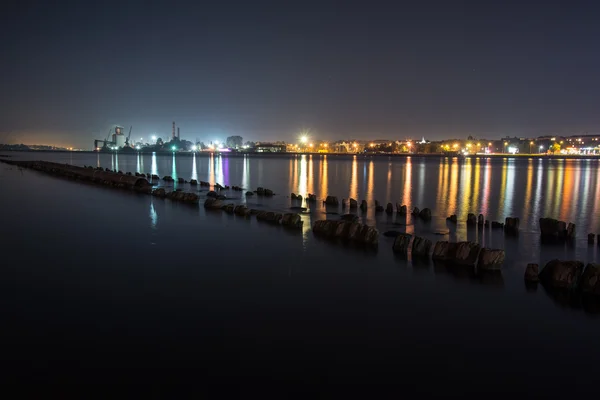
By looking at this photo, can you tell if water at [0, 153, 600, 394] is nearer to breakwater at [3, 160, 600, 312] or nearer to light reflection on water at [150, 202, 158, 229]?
breakwater at [3, 160, 600, 312]

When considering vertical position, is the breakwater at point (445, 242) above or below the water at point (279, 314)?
above

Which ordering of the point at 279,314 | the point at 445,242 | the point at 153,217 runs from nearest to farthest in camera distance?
the point at 279,314
the point at 445,242
the point at 153,217

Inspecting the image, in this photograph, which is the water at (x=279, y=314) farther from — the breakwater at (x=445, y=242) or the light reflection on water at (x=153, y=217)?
the light reflection on water at (x=153, y=217)

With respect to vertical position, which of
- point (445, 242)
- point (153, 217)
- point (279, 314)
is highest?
point (445, 242)

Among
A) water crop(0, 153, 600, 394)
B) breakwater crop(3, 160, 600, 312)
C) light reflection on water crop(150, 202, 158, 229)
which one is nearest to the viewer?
water crop(0, 153, 600, 394)

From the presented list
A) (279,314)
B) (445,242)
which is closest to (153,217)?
(279,314)

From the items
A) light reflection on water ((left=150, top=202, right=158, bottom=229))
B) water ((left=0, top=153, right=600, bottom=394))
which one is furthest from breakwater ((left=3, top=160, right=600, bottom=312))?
light reflection on water ((left=150, top=202, right=158, bottom=229))

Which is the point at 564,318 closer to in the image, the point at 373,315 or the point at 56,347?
the point at 373,315

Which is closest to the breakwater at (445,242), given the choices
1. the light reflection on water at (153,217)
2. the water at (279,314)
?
the water at (279,314)

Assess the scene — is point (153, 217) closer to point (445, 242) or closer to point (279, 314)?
point (279, 314)

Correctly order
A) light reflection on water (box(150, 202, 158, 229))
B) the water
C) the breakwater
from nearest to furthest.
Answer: the water < the breakwater < light reflection on water (box(150, 202, 158, 229))

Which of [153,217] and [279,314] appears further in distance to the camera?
[153,217]

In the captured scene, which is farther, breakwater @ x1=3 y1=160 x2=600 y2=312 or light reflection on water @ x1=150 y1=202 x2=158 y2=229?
light reflection on water @ x1=150 y1=202 x2=158 y2=229

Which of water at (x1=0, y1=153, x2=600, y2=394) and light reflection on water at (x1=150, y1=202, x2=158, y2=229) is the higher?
light reflection on water at (x1=150, y1=202, x2=158, y2=229)
